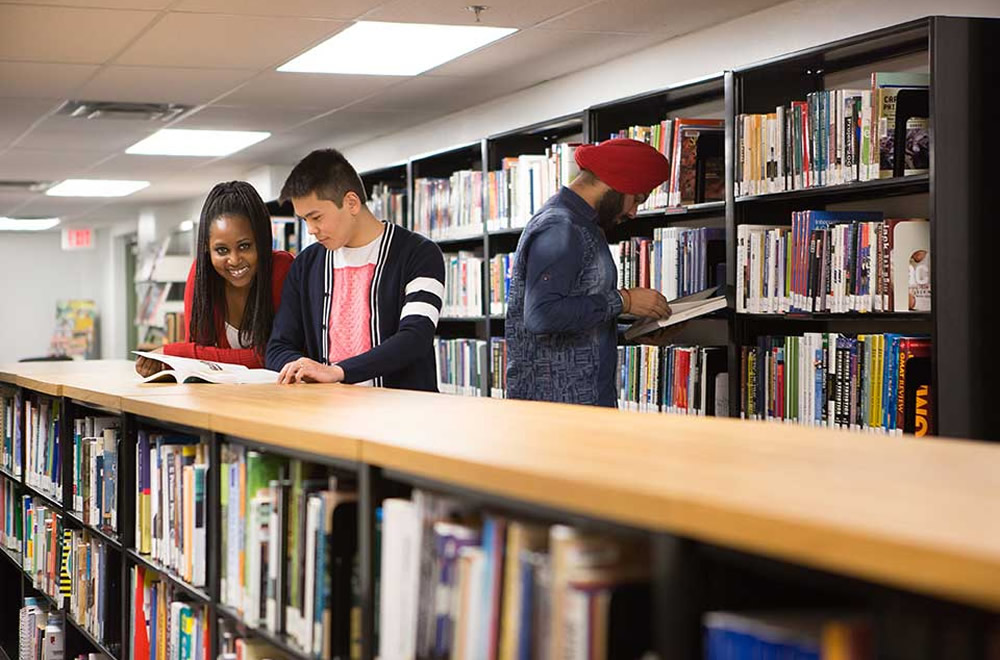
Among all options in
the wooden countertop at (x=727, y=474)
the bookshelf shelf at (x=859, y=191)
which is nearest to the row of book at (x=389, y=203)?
the bookshelf shelf at (x=859, y=191)

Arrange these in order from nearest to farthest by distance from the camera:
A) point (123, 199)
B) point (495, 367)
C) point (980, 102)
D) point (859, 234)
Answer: point (980, 102)
point (859, 234)
point (495, 367)
point (123, 199)

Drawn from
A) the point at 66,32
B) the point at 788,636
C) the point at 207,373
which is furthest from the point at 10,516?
the point at 788,636

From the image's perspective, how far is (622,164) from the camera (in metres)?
3.11

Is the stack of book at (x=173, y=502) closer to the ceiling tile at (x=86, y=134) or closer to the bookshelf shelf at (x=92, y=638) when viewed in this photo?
the bookshelf shelf at (x=92, y=638)

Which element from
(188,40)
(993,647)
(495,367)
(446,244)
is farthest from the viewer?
(446,244)

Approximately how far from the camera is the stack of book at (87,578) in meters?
2.85

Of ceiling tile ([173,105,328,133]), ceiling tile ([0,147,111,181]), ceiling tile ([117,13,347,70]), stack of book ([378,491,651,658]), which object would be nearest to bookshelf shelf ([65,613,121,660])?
stack of book ([378,491,651,658])

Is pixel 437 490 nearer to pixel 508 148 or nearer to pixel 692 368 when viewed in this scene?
pixel 692 368

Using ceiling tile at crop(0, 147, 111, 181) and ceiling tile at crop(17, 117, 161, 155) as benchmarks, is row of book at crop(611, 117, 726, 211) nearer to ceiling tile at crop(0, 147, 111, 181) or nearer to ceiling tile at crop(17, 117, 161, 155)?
ceiling tile at crop(17, 117, 161, 155)

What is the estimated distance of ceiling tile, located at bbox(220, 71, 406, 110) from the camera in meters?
5.75

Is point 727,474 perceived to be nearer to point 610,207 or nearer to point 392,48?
point 610,207

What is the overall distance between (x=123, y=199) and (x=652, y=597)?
36.5ft

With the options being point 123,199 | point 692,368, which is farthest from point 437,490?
point 123,199

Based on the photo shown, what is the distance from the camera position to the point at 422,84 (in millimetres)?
5930
